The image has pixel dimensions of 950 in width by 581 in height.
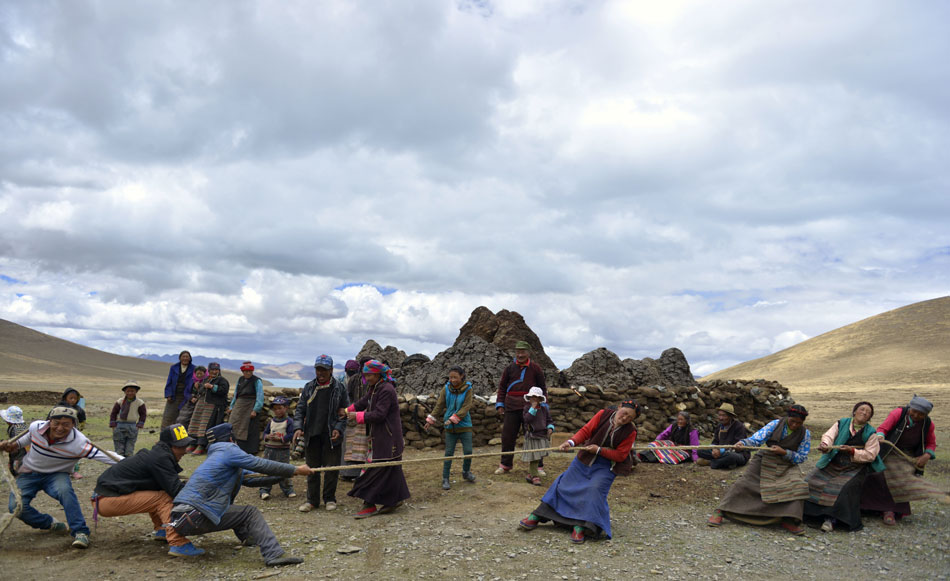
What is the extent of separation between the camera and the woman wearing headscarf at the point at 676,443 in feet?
36.2

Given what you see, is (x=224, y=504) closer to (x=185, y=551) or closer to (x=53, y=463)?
(x=185, y=551)

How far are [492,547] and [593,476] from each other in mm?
1482

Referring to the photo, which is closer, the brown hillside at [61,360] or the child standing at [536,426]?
the child standing at [536,426]

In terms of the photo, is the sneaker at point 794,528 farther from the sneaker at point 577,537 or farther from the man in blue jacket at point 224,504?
the man in blue jacket at point 224,504

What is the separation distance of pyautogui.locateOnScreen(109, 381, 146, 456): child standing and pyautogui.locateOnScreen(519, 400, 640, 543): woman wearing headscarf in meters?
7.54

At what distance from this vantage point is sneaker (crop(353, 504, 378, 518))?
25.0ft

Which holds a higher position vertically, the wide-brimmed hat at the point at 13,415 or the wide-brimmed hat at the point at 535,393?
the wide-brimmed hat at the point at 535,393

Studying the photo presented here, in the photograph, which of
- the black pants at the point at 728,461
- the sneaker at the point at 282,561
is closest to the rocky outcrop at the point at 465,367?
the black pants at the point at 728,461

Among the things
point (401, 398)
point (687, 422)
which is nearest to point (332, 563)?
point (401, 398)

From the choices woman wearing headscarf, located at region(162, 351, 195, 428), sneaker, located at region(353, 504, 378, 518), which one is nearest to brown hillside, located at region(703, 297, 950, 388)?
sneaker, located at region(353, 504, 378, 518)

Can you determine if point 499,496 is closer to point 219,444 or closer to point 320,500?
point 320,500

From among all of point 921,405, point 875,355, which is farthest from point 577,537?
point 875,355

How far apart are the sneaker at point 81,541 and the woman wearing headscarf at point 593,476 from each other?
4759 mm

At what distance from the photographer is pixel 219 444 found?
6156 mm
